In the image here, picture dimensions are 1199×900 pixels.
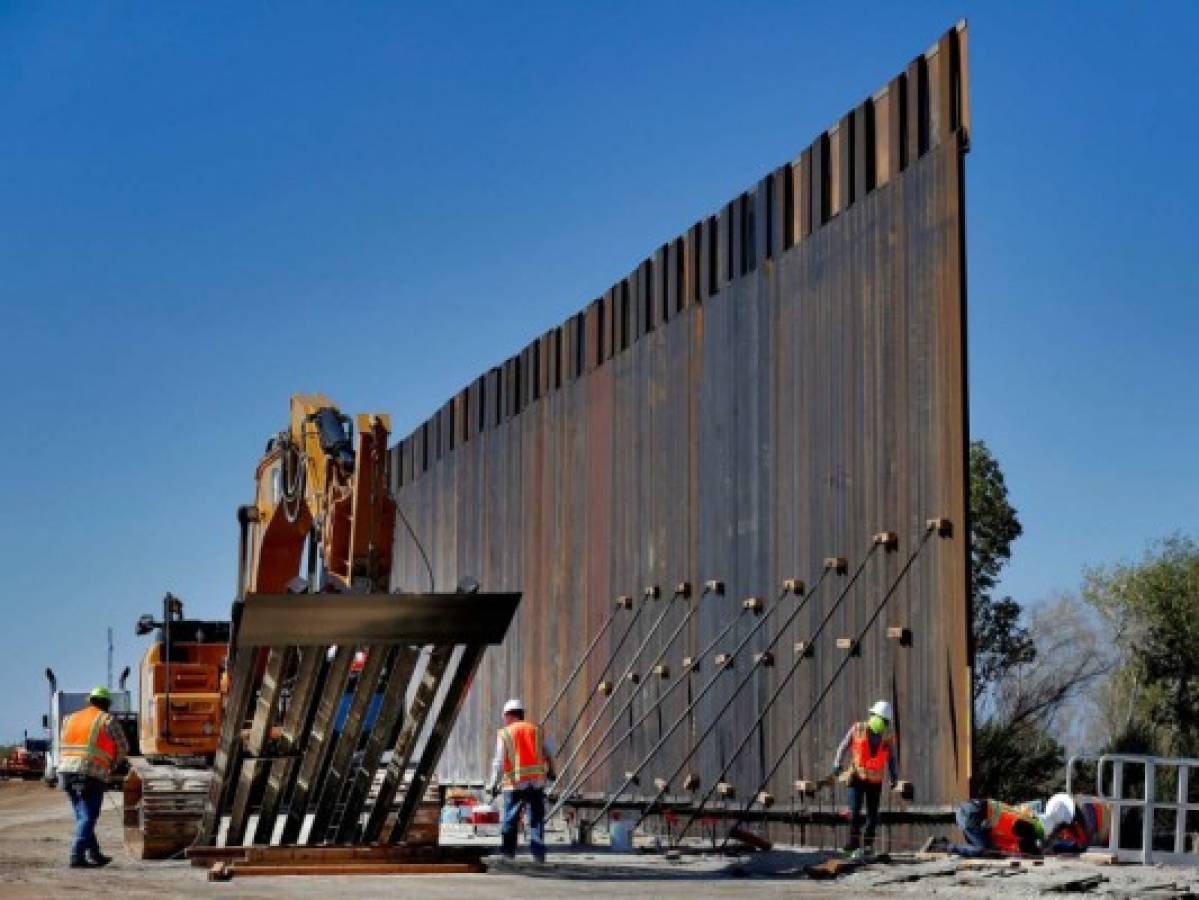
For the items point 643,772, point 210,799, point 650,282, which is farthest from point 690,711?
point 210,799

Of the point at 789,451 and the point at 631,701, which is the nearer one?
the point at 789,451

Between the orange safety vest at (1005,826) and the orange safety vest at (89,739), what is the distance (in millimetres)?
8331

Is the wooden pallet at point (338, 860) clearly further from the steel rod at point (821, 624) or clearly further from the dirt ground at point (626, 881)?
the steel rod at point (821, 624)

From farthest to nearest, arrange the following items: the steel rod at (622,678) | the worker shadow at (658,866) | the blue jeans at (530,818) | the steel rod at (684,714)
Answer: the steel rod at (622,678) → the steel rod at (684,714) → the blue jeans at (530,818) → the worker shadow at (658,866)

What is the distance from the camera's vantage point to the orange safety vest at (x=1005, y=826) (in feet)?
67.5

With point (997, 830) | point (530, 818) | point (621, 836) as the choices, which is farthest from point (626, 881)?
point (621, 836)

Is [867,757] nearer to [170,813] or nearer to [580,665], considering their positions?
[170,813]

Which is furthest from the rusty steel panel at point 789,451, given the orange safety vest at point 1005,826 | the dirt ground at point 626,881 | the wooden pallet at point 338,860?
the wooden pallet at point 338,860

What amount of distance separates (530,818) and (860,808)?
11.9ft

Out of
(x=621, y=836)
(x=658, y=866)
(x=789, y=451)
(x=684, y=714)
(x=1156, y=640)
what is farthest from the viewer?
(x=1156, y=640)

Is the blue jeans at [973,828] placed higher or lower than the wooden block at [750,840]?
higher

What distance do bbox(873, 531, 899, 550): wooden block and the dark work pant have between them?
8.16ft

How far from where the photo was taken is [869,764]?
2188 centimetres

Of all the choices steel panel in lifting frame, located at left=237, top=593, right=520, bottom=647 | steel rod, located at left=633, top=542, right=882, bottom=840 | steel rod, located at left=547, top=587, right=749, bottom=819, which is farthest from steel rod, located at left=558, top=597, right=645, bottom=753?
steel panel in lifting frame, located at left=237, top=593, right=520, bottom=647
